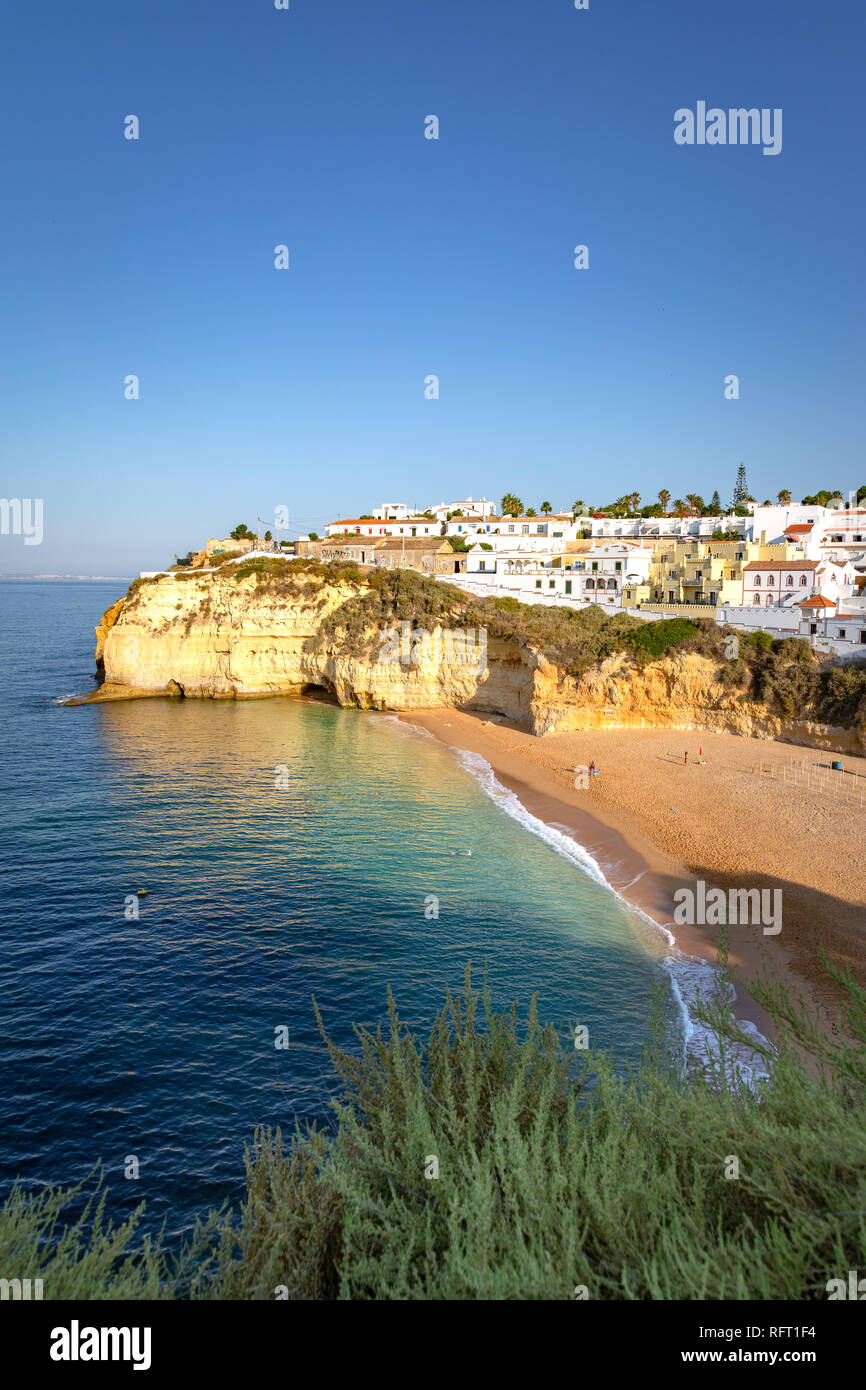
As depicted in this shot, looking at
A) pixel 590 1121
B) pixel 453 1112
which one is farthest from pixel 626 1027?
pixel 453 1112

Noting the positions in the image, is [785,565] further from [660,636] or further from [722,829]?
[722,829]

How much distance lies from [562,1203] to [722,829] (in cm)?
2262

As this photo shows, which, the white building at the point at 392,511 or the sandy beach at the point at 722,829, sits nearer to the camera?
the sandy beach at the point at 722,829

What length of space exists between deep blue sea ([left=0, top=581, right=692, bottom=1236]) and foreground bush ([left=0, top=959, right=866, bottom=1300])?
17.0 feet

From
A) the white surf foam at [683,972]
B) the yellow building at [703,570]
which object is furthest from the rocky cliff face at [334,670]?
the yellow building at [703,570]

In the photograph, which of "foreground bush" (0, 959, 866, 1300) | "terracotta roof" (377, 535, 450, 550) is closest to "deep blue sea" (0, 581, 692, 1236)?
"foreground bush" (0, 959, 866, 1300)

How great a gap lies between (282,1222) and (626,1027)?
10479 mm

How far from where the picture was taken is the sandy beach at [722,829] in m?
19.5

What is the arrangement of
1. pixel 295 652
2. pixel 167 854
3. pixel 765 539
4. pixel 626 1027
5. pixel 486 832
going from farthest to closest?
pixel 765 539, pixel 295 652, pixel 486 832, pixel 167 854, pixel 626 1027

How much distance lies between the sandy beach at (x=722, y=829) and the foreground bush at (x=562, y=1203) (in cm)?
639

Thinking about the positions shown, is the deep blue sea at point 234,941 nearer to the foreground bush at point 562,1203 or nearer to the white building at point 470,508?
the foreground bush at point 562,1203

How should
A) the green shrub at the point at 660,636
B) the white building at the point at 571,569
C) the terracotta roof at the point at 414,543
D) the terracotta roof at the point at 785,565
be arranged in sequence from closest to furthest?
the green shrub at the point at 660,636 < the terracotta roof at the point at 785,565 < the white building at the point at 571,569 < the terracotta roof at the point at 414,543
